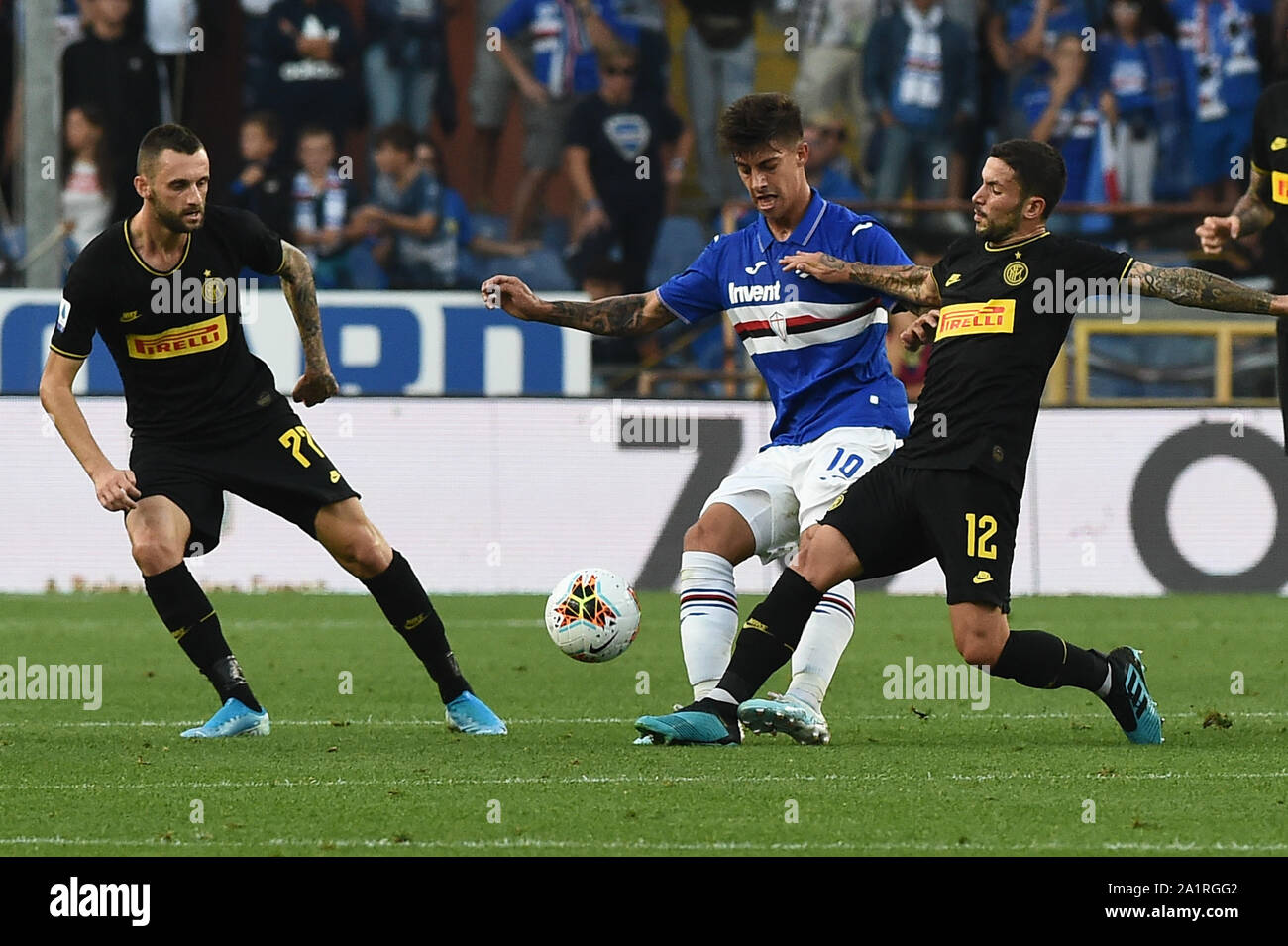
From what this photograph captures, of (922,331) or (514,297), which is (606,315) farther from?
(922,331)

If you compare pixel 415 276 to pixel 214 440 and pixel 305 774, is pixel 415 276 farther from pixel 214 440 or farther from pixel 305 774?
pixel 305 774

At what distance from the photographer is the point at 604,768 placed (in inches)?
260

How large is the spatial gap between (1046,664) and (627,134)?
35.5ft

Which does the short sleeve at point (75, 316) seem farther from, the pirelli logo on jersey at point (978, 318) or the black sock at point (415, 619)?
the pirelli logo on jersey at point (978, 318)

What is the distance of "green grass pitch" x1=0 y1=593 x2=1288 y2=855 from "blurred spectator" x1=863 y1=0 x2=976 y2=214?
7140mm

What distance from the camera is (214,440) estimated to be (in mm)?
7594

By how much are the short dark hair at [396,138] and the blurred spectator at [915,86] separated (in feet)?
12.0

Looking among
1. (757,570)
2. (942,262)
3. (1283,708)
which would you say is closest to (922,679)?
(1283,708)

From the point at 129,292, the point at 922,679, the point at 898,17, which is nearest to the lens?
the point at 129,292

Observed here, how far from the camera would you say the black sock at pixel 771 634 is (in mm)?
7055

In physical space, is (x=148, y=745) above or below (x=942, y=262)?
below

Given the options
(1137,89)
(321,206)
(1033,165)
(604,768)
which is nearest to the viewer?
(604,768)

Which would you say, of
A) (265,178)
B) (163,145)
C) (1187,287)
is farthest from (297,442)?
(265,178)
